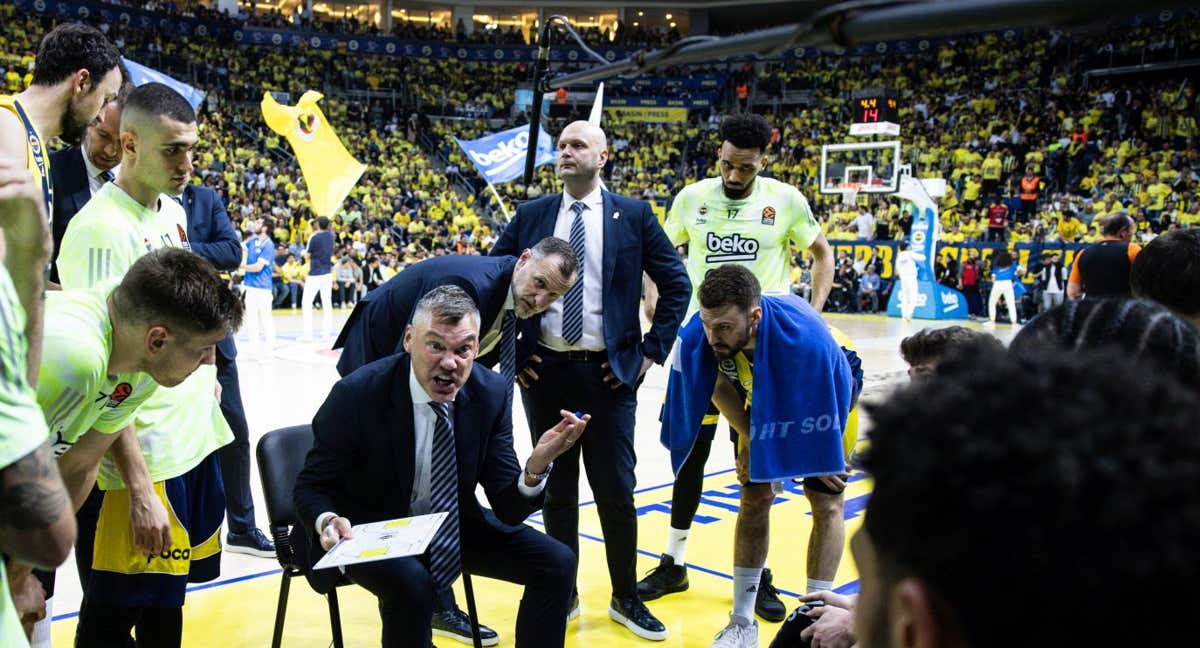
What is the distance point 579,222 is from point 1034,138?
24.8 metres

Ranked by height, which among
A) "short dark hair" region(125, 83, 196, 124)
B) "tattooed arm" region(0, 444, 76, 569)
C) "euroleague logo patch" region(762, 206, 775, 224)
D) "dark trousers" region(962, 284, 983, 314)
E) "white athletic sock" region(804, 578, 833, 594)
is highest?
"short dark hair" region(125, 83, 196, 124)

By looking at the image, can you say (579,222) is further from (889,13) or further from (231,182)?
(231,182)

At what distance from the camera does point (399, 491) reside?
3143 mm

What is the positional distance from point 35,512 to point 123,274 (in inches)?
81.5

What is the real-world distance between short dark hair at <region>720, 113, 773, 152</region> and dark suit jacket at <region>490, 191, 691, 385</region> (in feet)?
2.08

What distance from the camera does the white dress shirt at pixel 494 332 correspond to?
3.89 m

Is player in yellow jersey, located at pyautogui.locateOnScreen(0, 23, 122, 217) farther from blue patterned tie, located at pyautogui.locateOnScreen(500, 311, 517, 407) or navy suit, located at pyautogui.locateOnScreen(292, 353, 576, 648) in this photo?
blue patterned tie, located at pyautogui.locateOnScreen(500, 311, 517, 407)

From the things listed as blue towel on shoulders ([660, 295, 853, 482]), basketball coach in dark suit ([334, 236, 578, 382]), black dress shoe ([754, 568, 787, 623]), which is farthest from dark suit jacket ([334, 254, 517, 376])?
black dress shoe ([754, 568, 787, 623])

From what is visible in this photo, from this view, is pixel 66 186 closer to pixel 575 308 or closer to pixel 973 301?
pixel 575 308

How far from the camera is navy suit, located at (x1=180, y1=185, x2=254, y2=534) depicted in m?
4.42

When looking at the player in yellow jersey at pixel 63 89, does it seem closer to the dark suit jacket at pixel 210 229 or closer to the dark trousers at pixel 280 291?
the dark suit jacket at pixel 210 229

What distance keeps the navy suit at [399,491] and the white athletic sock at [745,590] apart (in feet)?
2.78

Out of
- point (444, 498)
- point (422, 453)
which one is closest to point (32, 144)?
point (422, 453)

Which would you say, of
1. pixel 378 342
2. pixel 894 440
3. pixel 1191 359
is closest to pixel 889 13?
pixel 1191 359
